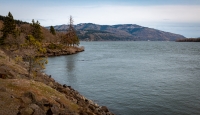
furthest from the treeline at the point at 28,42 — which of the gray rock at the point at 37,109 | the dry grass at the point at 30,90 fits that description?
the gray rock at the point at 37,109

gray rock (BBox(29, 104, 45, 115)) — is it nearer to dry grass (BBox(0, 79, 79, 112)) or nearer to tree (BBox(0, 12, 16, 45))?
dry grass (BBox(0, 79, 79, 112))

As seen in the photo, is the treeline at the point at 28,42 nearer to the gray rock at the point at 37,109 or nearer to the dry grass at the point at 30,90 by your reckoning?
the dry grass at the point at 30,90

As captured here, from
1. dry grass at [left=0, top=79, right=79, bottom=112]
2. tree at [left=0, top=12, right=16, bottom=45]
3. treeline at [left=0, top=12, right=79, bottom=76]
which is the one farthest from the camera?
tree at [left=0, top=12, right=16, bottom=45]

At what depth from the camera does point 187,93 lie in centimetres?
3672

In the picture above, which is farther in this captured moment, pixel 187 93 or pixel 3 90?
pixel 187 93

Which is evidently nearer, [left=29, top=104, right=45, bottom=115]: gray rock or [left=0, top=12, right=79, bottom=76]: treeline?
[left=29, top=104, right=45, bottom=115]: gray rock

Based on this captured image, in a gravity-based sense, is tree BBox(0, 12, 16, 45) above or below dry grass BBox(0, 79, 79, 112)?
above

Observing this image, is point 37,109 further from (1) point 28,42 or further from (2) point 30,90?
(1) point 28,42

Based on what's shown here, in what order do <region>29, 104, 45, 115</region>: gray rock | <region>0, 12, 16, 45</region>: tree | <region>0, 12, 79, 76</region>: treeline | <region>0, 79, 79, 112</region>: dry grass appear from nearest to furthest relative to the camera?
<region>29, 104, 45, 115</region>: gray rock, <region>0, 79, 79, 112</region>: dry grass, <region>0, 12, 79, 76</region>: treeline, <region>0, 12, 16, 45</region>: tree

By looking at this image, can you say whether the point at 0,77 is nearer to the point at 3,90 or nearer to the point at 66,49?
the point at 3,90

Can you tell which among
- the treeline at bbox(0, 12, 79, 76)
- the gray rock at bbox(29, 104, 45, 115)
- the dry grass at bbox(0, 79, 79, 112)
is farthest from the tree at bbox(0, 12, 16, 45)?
the gray rock at bbox(29, 104, 45, 115)

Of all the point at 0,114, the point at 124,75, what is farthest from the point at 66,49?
the point at 0,114

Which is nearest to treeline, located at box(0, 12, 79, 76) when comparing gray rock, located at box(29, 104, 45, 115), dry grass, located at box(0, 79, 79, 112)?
dry grass, located at box(0, 79, 79, 112)

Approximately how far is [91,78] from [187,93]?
74.8 ft
